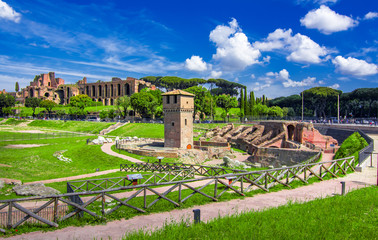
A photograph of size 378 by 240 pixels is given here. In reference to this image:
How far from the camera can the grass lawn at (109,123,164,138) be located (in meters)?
54.6

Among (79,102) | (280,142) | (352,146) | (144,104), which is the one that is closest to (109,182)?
(352,146)

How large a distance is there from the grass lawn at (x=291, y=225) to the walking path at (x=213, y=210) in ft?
2.58

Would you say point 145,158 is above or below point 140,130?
below

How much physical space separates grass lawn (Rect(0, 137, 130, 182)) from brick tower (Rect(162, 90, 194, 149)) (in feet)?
31.3

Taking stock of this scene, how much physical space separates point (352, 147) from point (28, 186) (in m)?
26.1

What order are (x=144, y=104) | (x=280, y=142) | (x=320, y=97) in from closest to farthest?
(x=280, y=142) → (x=144, y=104) → (x=320, y=97)

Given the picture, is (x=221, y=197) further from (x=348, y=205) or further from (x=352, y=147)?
(x=352, y=147)

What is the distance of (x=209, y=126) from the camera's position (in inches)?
2534

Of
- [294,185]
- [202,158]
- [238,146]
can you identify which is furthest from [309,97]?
[294,185]

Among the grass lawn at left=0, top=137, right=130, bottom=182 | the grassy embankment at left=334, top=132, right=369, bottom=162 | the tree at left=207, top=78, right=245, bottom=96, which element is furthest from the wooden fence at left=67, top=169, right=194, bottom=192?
the tree at left=207, top=78, right=245, bottom=96

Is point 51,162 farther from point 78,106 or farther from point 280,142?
point 78,106

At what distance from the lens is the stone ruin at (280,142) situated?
98.8 feet

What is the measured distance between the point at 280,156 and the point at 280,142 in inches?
247

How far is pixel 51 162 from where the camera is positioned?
1157 inches
